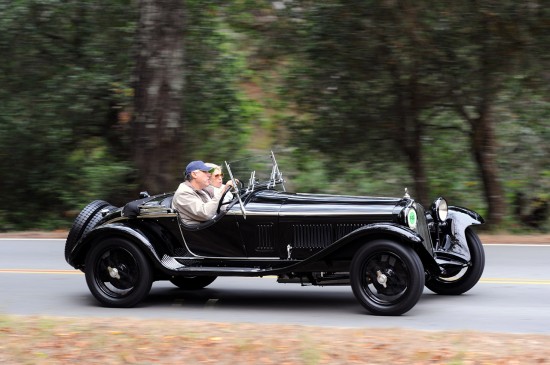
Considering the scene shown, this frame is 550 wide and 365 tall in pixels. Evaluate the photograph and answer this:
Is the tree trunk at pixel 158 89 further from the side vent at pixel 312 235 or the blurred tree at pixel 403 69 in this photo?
the side vent at pixel 312 235

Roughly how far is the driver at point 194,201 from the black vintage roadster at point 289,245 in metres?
0.09

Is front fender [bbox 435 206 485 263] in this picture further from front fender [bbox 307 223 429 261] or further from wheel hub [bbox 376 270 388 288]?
wheel hub [bbox 376 270 388 288]

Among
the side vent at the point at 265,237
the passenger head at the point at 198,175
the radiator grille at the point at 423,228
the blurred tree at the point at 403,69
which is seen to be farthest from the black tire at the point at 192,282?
the blurred tree at the point at 403,69

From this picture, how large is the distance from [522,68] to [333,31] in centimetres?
349

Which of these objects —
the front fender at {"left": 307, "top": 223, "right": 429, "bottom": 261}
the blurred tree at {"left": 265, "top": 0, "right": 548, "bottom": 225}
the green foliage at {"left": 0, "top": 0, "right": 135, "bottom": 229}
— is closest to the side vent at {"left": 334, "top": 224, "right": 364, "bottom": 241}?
Answer: the front fender at {"left": 307, "top": 223, "right": 429, "bottom": 261}

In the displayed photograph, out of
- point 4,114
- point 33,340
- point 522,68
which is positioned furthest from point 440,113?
point 33,340

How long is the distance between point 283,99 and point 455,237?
372 inches

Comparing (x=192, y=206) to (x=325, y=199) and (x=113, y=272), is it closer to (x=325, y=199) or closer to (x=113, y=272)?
(x=113, y=272)

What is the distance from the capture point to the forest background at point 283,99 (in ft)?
53.2

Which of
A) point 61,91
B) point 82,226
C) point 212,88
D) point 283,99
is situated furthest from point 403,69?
point 82,226

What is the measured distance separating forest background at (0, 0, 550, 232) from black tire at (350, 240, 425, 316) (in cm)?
789

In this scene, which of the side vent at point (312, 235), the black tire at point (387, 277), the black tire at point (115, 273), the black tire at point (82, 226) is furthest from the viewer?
the black tire at point (82, 226)

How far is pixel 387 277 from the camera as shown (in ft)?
28.0

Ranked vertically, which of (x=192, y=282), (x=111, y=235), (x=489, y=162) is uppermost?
(x=489, y=162)
